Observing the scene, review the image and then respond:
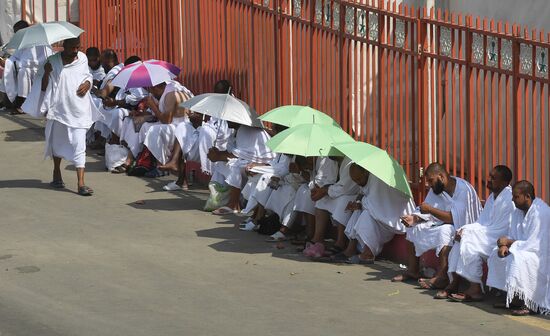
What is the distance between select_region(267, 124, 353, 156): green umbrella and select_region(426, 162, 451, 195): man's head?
1.08 m

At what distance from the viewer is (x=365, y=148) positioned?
11.2 metres

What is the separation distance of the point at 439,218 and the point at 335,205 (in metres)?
1.36

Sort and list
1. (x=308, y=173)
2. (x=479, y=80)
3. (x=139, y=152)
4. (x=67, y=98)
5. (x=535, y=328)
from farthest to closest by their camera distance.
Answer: (x=139, y=152)
(x=67, y=98)
(x=308, y=173)
(x=479, y=80)
(x=535, y=328)

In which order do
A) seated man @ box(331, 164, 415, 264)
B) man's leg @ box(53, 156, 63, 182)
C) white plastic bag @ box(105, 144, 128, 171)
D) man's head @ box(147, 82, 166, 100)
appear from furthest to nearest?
white plastic bag @ box(105, 144, 128, 171), man's head @ box(147, 82, 166, 100), man's leg @ box(53, 156, 63, 182), seated man @ box(331, 164, 415, 264)

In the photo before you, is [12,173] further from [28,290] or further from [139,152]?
[28,290]

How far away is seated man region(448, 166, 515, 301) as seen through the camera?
1016 centimetres

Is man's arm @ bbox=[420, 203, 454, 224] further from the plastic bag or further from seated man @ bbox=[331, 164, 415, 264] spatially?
the plastic bag

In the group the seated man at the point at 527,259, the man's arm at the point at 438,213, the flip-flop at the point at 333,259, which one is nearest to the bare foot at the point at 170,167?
the flip-flop at the point at 333,259

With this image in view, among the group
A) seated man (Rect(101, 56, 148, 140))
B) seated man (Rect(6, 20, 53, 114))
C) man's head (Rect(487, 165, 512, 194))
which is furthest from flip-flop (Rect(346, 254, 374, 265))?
seated man (Rect(6, 20, 53, 114))

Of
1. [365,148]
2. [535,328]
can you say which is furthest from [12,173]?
[535,328]

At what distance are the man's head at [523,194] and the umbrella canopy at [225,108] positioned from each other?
13.1ft

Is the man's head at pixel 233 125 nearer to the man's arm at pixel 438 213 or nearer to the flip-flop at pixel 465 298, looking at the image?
the man's arm at pixel 438 213

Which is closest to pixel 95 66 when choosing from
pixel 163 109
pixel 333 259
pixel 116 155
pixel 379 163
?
pixel 116 155

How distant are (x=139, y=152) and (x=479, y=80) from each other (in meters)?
5.54
